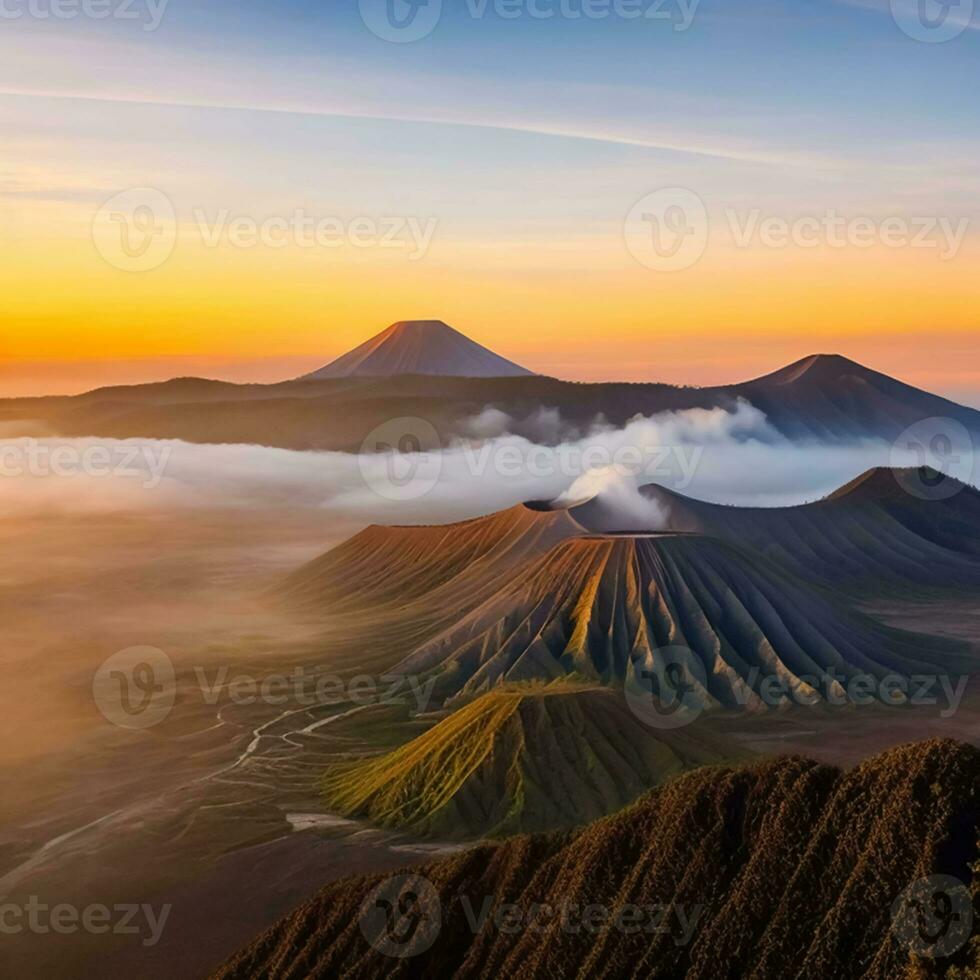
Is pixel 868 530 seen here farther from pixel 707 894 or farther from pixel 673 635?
pixel 707 894

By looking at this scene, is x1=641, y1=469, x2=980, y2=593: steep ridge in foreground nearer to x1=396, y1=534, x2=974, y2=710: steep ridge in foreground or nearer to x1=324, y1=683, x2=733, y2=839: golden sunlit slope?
x1=396, y1=534, x2=974, y2=710: steep ridge in foreground

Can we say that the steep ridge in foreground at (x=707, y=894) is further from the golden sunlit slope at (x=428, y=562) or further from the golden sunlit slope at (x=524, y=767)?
the golden sunlit slope at (x=428, y=562)

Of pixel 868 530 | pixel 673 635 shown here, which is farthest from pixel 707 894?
pixel 868 530

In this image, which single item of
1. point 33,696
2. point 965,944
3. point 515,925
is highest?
point 965,944

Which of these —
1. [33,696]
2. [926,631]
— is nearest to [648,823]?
[33,696]

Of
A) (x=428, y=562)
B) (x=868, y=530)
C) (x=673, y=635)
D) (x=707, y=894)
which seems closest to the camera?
(x=707, y=894)

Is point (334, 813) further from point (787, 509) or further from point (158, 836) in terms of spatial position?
point (787, 509)
